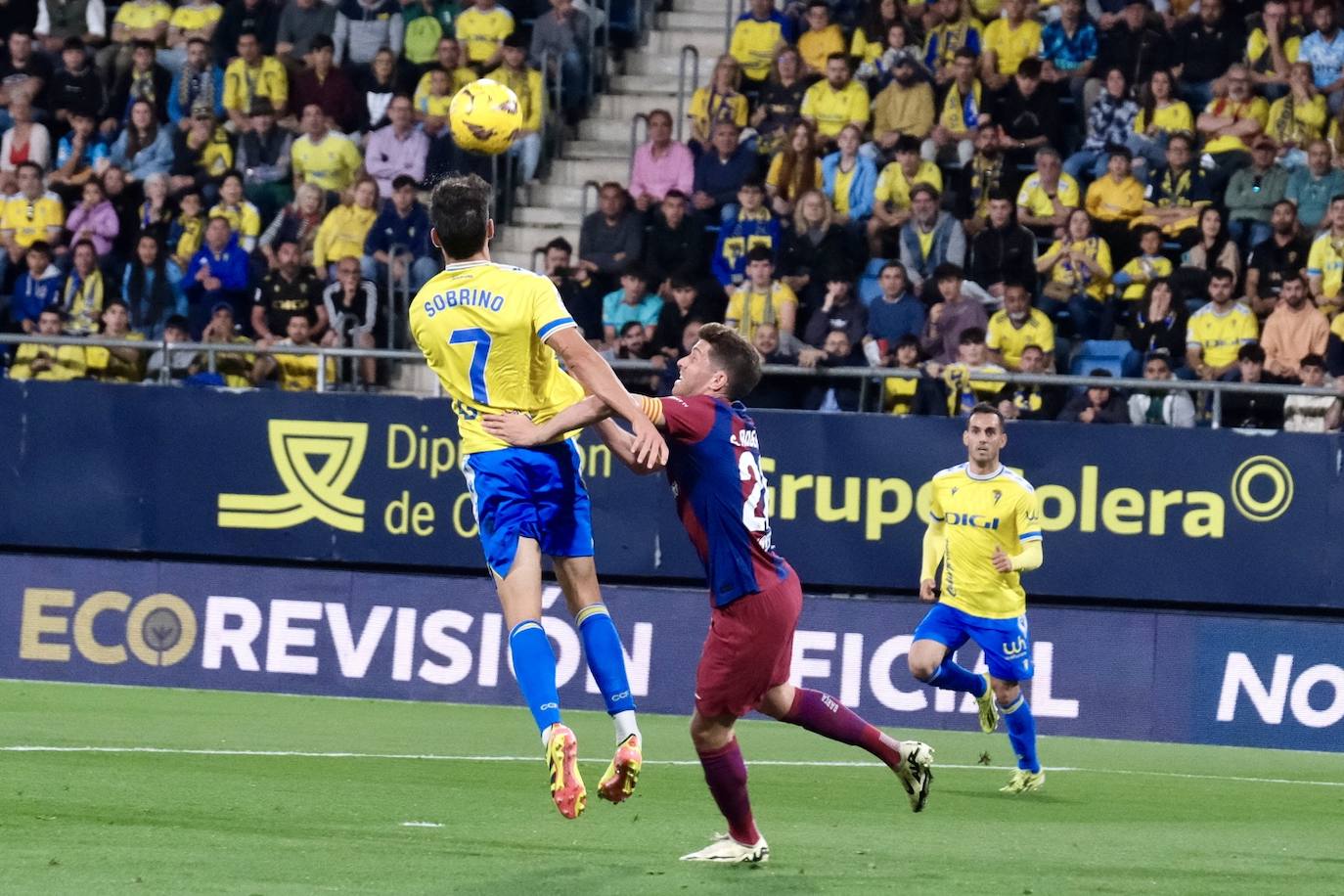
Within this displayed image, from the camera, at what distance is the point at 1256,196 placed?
17609 mm

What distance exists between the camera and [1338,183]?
17453 mm

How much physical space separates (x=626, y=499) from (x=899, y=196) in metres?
3.98

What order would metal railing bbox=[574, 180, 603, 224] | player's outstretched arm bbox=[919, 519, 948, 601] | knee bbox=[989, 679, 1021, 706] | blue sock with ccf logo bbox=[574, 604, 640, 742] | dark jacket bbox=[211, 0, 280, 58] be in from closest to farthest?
blue sock with ccf logo bbox=[574, 604, 640, 742] < knee bbox=[989, 679, 1021, 706] < player's outstretched arm bbox=[919, 519, 948, 601] < metal railing bbox=[574, 180, 603, 224] < dark jacket bbox=[211, 0, 280, 58]

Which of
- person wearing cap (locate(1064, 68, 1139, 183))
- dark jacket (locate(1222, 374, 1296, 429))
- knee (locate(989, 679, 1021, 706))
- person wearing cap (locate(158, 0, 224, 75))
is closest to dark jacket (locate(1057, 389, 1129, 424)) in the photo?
dark jacket (locate(1222, 374, 1296, 429))

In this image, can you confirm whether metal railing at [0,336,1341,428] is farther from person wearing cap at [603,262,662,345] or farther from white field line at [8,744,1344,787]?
white field line at [8,744,1344,787]

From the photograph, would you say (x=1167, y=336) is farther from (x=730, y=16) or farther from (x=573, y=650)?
(x=730, y=16)

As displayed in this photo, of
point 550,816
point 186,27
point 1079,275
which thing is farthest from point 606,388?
point 186,27

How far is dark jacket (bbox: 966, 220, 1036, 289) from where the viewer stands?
1733cm

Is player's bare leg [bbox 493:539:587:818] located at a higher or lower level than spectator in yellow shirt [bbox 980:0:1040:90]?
lower

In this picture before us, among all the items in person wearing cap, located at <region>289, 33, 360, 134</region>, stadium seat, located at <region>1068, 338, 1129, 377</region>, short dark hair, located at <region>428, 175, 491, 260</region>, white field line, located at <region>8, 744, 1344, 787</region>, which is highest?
short dark hair, located at <region>428, 175, 491, 260</region>

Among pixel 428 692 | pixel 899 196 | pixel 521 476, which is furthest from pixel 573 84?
pixel 521 476

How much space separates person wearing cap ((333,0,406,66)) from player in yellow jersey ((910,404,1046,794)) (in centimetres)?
1021

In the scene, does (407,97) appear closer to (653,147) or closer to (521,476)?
(653,147)

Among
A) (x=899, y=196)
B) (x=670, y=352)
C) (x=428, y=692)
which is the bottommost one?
(x=428, y=692)
